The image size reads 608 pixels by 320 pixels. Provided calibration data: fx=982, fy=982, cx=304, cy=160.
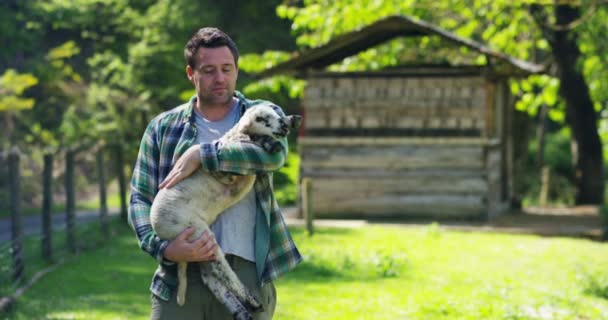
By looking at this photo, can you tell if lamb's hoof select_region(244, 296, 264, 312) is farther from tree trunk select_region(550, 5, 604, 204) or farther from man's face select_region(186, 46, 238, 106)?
tree trunk select_region(550, 5, 604, 204)

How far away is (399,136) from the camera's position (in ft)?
64.0

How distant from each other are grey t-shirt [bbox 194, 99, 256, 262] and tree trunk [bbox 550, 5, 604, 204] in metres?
18.6

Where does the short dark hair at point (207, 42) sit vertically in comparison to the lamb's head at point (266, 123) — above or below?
above

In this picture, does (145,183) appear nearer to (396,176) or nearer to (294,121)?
(294,121)

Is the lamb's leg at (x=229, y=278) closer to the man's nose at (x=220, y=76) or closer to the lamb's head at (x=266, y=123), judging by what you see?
the lamb's head at (x=266, y=123)

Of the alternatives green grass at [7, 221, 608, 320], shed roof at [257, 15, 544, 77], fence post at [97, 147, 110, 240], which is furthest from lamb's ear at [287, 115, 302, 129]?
shed roof at [257, 15, 544, 77]

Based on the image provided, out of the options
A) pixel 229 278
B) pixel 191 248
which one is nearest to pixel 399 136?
pixel 229 278

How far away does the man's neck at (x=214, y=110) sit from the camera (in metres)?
4.84

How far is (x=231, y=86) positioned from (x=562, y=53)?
19081mm

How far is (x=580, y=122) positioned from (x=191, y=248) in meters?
21.6

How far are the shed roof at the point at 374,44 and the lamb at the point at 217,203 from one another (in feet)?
47.0

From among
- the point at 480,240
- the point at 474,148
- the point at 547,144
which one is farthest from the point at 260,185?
the point at 547,144

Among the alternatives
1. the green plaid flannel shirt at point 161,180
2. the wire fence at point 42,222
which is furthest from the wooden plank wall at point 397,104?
the green plaid flannel shirt at point 161,180

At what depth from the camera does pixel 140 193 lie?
4.93 metres
